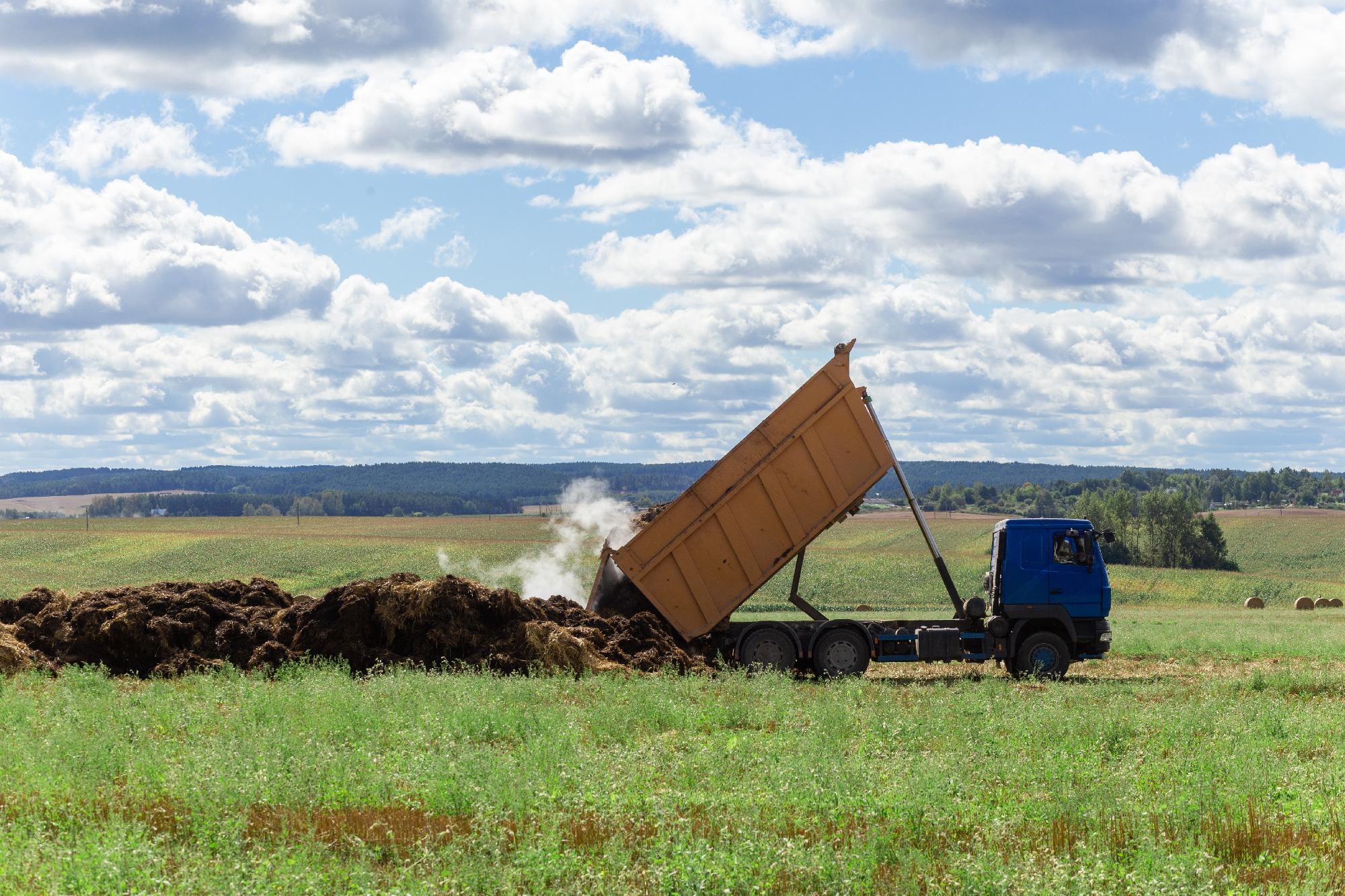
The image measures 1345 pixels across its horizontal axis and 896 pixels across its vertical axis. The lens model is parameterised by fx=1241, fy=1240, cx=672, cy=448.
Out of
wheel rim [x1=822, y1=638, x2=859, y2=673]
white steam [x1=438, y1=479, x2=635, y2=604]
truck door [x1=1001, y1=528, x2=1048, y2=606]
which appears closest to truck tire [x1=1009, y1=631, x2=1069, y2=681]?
truck door [x1=1001, y1=528, x2=1048, y2=606]

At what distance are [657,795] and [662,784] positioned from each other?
18.3 inches

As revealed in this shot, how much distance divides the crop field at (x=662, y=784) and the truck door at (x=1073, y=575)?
183cm

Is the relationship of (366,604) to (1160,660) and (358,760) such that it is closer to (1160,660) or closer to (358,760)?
(358,760)

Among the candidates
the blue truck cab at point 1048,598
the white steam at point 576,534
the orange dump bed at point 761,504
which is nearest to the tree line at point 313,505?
the white steam at point 576,534

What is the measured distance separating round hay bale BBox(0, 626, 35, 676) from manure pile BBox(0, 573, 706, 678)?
0.02 metres

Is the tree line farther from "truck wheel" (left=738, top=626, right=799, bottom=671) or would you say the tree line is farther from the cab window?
the cab window

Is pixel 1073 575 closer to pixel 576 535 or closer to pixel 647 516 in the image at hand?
pixel 647 516

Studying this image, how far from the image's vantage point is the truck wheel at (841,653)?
1922 cm

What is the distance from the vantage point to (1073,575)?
64.4 ft

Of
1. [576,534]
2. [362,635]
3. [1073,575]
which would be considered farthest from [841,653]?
[362,635]

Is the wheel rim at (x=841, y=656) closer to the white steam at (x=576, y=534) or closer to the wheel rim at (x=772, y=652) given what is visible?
the wheel rim at (x=772, y=652)

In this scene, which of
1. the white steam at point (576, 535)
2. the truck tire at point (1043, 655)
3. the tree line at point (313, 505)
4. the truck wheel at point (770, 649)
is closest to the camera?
the truck wheel at point (770, 649)

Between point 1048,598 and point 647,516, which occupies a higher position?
point 647,516

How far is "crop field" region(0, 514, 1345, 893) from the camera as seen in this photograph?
7.80m
